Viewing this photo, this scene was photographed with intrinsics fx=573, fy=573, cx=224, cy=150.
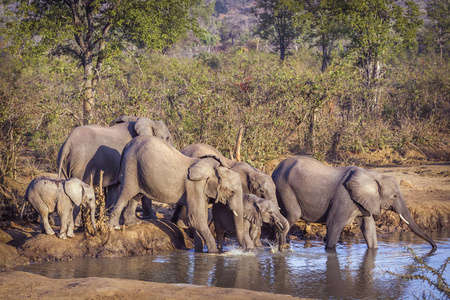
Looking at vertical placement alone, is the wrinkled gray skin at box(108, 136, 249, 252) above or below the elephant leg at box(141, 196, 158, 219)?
above

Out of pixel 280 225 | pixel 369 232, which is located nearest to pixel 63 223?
pixel 280 225

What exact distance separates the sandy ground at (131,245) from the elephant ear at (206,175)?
1165 mm

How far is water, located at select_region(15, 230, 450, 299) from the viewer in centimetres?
761

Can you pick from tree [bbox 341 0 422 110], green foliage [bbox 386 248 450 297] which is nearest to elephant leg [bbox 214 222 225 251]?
green foliage [bbox 386 248 450 297]

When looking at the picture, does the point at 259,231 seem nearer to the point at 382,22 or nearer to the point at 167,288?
the point at 167,288

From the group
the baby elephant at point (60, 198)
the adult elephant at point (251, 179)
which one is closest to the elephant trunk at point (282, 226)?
the adult elephant at point (251, 179)

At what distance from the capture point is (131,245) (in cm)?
933

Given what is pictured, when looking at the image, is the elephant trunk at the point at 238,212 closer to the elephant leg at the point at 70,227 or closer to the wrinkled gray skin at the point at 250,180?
the wrinkled gray skin at the point at 250,180

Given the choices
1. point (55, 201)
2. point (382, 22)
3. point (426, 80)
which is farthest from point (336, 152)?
point (55, 201)

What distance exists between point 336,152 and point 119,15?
8.31 metres

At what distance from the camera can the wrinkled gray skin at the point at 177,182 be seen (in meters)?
9.38

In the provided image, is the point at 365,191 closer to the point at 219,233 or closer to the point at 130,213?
the point at 219,233

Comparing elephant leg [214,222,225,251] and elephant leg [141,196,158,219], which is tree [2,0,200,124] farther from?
elephant leg [214,222,225,251]

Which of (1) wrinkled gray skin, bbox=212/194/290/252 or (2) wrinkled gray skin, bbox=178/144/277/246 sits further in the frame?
(2) wrinkled gray skin, bbox=178/144/277/246
